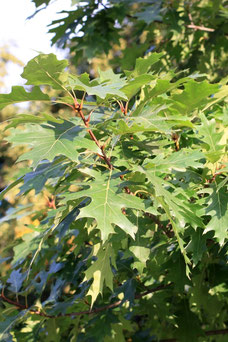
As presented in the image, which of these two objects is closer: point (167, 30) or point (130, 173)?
point (130, 173)

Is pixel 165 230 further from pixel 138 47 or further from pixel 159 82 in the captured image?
pixel 138 47

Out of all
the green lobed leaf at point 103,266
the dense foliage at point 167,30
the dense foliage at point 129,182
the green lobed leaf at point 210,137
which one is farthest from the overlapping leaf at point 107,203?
the dense foliage at point 167,30

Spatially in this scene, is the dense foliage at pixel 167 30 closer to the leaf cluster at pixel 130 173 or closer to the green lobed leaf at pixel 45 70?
the leaf cluster at pixel 130 173

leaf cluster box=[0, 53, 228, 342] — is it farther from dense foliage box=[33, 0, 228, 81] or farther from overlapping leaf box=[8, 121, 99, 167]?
dense foliage box=[33, 0, 228, 81]

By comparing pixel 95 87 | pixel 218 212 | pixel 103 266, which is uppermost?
pixel 95 87

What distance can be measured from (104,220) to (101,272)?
0.33 m

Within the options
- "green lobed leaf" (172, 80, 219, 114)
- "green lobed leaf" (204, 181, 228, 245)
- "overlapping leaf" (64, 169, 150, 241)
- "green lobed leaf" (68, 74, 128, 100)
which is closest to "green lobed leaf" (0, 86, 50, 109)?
"green lobed leaf" (68, 74, 128, 100)

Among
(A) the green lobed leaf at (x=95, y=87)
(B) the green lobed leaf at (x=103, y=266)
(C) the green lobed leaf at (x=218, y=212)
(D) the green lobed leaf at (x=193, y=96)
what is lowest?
(B) the green lobed leaf at (x=103, y=266)

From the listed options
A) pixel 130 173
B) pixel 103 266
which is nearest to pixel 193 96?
pixel 130 173

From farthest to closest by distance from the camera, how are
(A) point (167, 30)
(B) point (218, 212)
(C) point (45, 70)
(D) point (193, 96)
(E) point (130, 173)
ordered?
(A) point (167, 30) → (D) point (193, 96) → (E) point (130, 173) → (B) point (218, 212) → (C) point (45, 70)

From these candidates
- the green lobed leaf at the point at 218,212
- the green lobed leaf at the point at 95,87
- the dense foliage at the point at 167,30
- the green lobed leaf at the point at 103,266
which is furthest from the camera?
the dense foliage at the point at 167,30

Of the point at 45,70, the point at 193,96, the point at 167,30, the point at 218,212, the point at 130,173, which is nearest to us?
the point at 45,70

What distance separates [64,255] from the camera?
244 cm

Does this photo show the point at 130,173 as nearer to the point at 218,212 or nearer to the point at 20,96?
the point at 218,212
